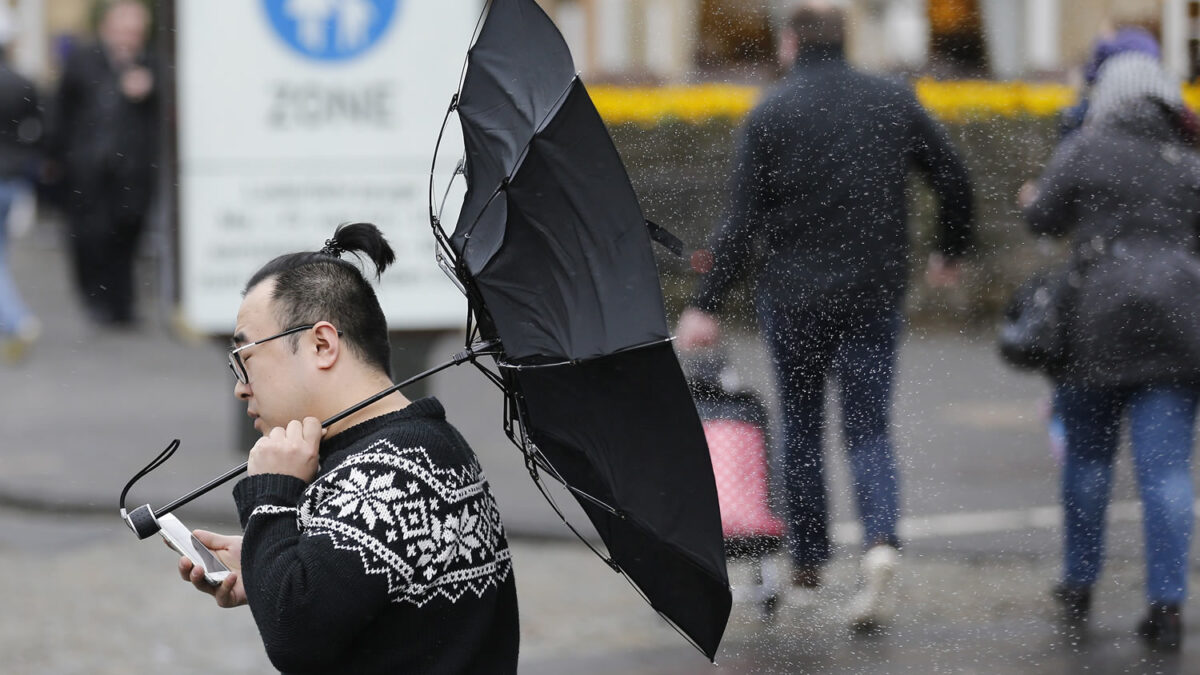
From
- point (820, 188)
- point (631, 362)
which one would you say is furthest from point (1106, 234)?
point (631, 362)

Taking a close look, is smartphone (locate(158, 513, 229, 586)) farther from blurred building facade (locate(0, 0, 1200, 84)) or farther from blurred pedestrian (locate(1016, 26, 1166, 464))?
blurred pedestrian (locate(1016, 26, 1166, 464))

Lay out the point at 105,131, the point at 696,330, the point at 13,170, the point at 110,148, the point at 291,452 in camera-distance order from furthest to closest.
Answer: the point at 105,131, the point at 110,148, the point at 13,170, the point at 696,330, the point at 291,452

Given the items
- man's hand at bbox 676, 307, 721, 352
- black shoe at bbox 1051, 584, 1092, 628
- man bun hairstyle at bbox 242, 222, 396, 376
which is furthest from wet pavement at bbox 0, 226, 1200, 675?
man bun hairstyle at bbox 242, 222, 396, 376

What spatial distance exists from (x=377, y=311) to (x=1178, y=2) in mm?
3181

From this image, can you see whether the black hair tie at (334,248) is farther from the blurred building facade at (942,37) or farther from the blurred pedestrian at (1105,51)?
the blurred pedestrian at (1105,51)

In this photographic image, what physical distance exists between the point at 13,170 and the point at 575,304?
398 inches

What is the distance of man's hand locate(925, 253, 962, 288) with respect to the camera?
150 inches

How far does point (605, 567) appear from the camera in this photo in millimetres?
6340

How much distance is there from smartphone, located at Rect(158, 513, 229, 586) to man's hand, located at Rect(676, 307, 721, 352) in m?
0.94

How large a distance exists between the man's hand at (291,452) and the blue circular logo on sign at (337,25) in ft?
17.0

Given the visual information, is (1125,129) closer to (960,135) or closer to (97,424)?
(960,135)

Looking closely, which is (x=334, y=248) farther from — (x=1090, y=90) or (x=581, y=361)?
(x=1090, y=90)

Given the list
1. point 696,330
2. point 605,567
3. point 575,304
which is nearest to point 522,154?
point 575,304

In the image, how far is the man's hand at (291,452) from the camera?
2412 mm
